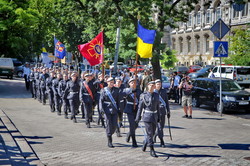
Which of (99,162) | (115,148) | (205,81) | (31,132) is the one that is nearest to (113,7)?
(205,81)

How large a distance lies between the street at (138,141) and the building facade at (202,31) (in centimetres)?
3828

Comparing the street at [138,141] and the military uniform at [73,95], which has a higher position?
the military uniform at [73,95]

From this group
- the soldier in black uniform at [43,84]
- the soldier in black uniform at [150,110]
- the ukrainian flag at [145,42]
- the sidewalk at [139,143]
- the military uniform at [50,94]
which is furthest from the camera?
the soldier in black uniform at [43,84]

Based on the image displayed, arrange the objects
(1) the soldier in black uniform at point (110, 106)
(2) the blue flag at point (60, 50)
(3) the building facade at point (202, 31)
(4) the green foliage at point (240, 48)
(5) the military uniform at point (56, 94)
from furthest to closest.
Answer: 1. (3) the building facade at point (202, 31)
2. (4) the green foliage at point (240, 48)
3. (2) the blue flag at point (60, 50)
4. (5) the military uniform at point (56, 94)
5. (1) the soldier in black uniform at point (110, 106)

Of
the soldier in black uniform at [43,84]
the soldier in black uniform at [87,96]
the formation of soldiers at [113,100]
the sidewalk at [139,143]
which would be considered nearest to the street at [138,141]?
the sidewalk at [139,143]

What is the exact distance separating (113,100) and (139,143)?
1329 millimetres

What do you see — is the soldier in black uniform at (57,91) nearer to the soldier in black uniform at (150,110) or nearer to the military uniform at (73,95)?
the military uniform at (73,95)

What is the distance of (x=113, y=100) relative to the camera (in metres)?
10.3

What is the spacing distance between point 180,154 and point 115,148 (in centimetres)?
163

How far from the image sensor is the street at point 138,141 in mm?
8500

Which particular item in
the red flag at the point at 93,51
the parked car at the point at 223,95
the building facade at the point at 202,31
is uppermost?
the building facade at the point at 202,31

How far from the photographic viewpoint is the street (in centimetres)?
850

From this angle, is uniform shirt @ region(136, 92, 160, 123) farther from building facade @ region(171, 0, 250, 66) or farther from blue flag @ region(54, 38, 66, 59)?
building facade @ region(171, 0, 250, 66)

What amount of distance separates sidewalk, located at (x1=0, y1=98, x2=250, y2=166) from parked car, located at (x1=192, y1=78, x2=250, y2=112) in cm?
130
